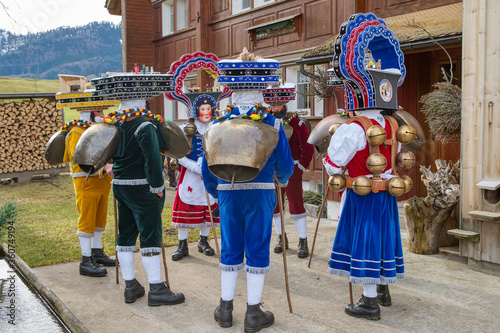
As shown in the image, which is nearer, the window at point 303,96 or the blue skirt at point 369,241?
the blue skirt at point 369,241

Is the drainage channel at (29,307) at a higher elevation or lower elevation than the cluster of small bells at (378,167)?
lower

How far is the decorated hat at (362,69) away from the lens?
161 inches

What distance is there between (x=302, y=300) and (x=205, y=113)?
265 cm

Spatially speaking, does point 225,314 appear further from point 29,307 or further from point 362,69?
point 362,69

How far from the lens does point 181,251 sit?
6.04 m

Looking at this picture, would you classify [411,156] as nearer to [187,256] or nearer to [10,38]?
[187,256]

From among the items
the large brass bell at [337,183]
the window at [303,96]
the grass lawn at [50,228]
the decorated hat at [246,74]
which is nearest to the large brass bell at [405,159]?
the large brass bell at [337,183]

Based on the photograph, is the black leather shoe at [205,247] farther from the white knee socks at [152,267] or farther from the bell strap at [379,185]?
the bell strap at [379,185]

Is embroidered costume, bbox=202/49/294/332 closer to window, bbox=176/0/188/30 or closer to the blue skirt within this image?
the blue skirt

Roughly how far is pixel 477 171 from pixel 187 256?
11.5 feet

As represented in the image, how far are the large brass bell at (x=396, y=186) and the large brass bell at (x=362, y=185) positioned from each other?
0.58 feet

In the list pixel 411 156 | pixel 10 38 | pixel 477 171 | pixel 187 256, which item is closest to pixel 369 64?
pixel 411 156

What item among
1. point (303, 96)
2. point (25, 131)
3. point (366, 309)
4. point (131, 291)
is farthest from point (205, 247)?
point (25, 131)

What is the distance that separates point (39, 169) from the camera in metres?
14.9
